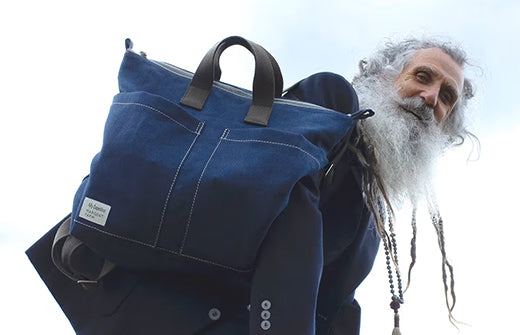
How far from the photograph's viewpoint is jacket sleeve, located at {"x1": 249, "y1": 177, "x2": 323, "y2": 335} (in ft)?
3.55

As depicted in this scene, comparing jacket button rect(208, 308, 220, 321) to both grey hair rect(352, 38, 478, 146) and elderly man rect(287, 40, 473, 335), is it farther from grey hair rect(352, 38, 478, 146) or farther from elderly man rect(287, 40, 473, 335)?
grey hair rect(352, 38, 478, 146)

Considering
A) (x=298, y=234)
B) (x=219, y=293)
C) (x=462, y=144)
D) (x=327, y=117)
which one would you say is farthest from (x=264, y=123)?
(x=462, y=144)

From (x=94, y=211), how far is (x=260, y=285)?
370 mm

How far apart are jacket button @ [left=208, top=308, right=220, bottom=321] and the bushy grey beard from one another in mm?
581

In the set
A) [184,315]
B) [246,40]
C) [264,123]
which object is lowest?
[184,315]

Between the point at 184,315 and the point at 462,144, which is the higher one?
the point at 462,144

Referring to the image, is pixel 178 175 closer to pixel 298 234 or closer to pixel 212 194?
pixel 212 194

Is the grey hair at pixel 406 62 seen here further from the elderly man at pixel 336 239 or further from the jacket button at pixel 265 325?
the jacket button at pixel 265 325

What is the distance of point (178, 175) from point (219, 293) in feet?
0.97

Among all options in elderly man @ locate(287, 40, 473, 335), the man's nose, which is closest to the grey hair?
elderly man @ locate(287, 40, 473, 335)

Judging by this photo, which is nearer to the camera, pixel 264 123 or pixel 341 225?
pixel 264 123

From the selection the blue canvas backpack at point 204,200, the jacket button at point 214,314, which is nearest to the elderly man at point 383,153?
the blue canvas backpack at point 204,200

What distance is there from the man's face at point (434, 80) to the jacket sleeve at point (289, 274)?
872 millimetres

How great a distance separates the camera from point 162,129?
3.83ft
